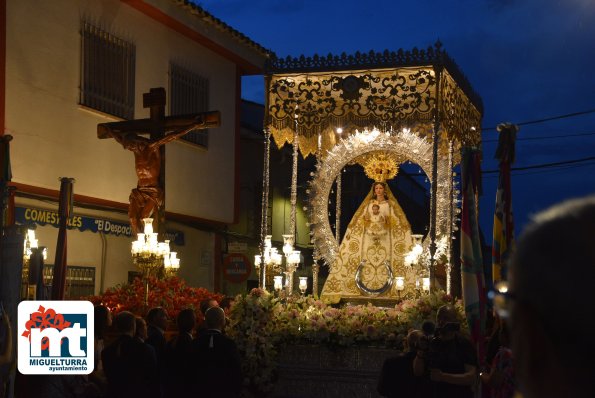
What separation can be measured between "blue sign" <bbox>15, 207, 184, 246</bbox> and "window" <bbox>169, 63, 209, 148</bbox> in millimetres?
2402

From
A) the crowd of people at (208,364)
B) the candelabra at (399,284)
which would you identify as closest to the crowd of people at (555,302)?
the crowd of people at (208,364)

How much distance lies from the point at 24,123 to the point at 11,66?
1.01m

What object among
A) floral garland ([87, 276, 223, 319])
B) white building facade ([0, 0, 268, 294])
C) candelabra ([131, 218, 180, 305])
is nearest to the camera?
floral garland ([87, 276, 223, 319])

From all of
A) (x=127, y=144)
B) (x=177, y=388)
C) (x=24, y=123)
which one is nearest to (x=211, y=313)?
(x=177, y=388)

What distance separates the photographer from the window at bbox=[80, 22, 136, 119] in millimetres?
17766

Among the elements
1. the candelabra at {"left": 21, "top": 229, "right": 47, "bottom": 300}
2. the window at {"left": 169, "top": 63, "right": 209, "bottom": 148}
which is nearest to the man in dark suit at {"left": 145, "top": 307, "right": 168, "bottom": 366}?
the candelabra at {"left": 21, "top": 229, "right": 47, "bottom": 300}

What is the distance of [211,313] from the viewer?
7449 mm

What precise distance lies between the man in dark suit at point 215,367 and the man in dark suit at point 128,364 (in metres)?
0.39

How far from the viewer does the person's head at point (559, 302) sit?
1.06 m

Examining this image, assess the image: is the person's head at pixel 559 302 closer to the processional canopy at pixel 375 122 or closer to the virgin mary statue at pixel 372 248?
the processional canopy at pixel 375 122

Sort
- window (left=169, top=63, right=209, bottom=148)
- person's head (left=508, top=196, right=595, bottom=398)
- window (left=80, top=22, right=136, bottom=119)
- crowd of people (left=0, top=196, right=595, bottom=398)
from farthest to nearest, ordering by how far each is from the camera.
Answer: window (left=169, top=63, right=209, bottom=148), window (left=80, top=22, right=136, bottom=119), crowd of people (left=0, top=196, right=595, bottom=398), person's head (left=508, top=196, right=595, bottom=398)

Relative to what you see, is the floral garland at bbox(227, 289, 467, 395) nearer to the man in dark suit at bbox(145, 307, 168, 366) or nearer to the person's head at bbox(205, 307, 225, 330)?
the man in dark suit at bbox(145, 307, 168, 366)

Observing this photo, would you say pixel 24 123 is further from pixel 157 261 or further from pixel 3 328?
pixel 3 328

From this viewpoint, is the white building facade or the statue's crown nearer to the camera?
the white building facade
